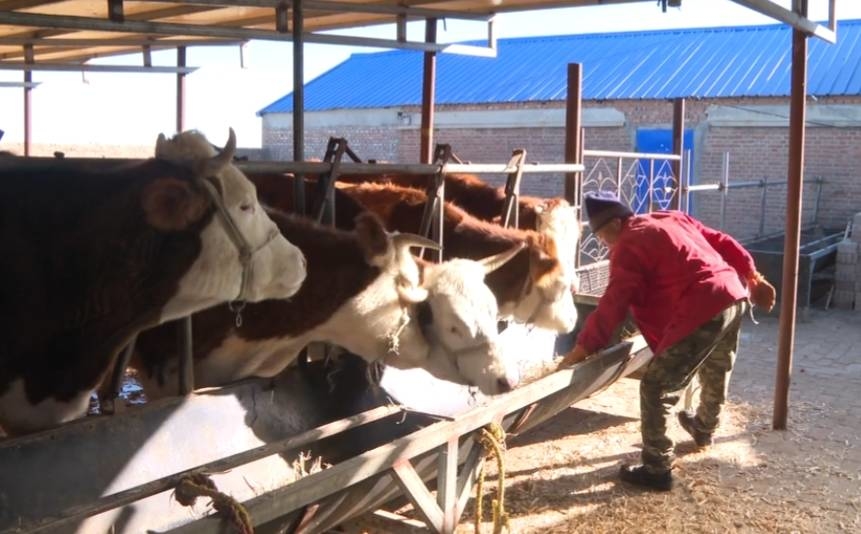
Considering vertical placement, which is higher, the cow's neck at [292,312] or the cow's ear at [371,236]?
the cow's ear at [371,236]

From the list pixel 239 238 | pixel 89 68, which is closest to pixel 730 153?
pixel 89 68

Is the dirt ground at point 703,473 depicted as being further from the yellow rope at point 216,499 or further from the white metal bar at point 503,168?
the white metal bar at point 503,168

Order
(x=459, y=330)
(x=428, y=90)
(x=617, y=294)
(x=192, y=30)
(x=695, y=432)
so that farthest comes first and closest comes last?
(x=428, y=90)
(x=695, y=432)
(x=192, y=30)
(x=617, y=294)
(x=459, y=330)

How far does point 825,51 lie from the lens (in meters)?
18.1

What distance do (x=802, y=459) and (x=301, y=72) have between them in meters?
3.85

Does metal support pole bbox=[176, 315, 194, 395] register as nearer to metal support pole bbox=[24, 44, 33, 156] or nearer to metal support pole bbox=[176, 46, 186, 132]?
metal support pole bbox=[176, 46, 186, 132]

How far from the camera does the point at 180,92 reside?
9.27 metres

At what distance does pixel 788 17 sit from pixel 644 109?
42.5 feet

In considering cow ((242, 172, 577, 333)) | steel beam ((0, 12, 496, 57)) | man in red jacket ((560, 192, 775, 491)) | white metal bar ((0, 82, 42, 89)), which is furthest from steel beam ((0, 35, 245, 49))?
man in red jacket ((560, 192, 775, 491))

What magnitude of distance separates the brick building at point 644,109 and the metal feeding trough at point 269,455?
393 inches

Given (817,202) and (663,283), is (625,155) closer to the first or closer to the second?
(663,283)

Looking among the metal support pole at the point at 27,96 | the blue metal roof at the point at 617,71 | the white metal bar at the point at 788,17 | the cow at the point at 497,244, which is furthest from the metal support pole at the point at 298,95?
the blue metal roof at the point at 617,71

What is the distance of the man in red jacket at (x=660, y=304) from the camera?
4.68 metres

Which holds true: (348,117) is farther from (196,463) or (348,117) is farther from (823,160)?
Result: (196,463)
